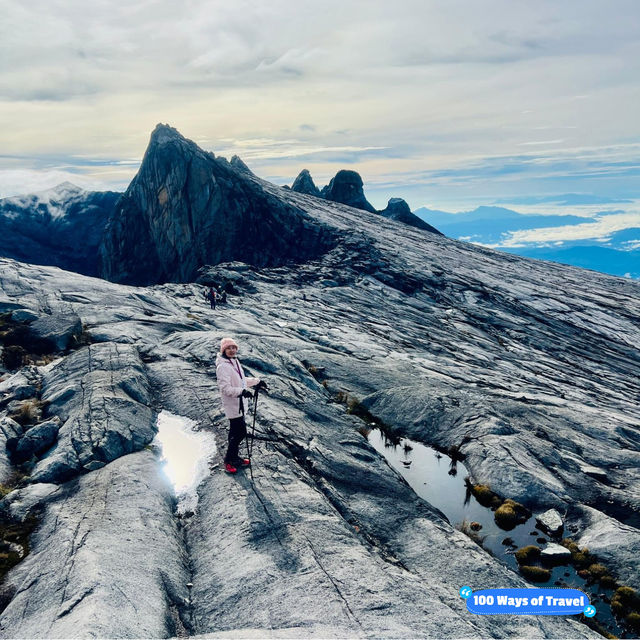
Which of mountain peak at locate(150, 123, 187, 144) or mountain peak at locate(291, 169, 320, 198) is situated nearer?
mountain peak at locate(150, 123, 187, 144)

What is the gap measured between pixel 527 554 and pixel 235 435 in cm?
1074

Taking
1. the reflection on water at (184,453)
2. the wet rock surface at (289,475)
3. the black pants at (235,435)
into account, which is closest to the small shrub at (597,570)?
the wet rock surface at (289,475)

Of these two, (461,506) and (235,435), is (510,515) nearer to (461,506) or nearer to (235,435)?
(461,506)

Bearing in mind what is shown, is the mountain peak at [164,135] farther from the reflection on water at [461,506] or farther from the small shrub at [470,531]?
the small shrub at [470,531]

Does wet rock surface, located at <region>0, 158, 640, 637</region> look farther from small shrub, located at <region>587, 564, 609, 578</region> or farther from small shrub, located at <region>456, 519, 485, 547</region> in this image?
small shrub, located at <region>456, 519, 485, 547</region>

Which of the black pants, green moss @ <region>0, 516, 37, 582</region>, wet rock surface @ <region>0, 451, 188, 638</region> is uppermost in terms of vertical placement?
the black pants

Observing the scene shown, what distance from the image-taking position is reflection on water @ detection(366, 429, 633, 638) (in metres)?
14.0

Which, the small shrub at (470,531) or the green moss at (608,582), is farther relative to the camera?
the small shrub at (470,531)

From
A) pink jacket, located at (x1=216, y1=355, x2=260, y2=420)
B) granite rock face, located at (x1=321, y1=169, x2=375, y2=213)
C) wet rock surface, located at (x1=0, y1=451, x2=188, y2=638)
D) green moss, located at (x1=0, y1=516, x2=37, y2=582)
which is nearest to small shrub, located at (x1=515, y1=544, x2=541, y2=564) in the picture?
pink jacket, located at (x1=216, y1=355, x2=260, y2=420)

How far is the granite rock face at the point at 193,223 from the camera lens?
268ft

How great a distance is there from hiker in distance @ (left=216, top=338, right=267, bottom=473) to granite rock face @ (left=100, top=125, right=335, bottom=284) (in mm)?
61899

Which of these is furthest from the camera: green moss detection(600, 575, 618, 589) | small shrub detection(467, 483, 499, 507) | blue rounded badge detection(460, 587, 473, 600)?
small shrub detection(467, 483, 499, 507)

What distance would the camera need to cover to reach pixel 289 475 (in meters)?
15.5

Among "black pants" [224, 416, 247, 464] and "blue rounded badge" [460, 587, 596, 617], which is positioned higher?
"black pants" [224, 416, 247, 464]
